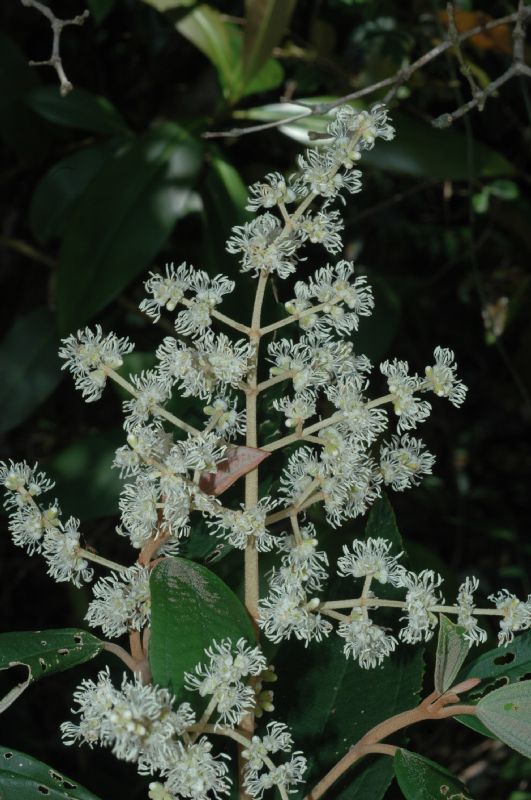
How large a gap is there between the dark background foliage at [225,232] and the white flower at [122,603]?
573mm

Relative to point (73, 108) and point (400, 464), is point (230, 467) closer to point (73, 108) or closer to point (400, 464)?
point (400, 464)

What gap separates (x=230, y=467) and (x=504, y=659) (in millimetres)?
339

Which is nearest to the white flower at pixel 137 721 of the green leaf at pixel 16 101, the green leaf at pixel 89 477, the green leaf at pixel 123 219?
the green leaf at pixel 89 477

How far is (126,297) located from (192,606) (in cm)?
112

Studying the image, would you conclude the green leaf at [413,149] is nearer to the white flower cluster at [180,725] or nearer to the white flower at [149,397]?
the white flower at [149,397]

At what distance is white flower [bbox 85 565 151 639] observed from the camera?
78 centimetres

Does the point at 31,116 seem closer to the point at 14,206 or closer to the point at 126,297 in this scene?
the point at 14,206

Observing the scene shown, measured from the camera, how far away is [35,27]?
75.3 inches

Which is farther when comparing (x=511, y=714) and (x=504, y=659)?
(x=504, y=659)

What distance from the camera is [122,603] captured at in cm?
79

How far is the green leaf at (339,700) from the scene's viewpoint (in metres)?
0.92

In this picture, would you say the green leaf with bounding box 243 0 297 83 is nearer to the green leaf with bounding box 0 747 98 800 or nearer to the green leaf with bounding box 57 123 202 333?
the green leaf with bounding box 57 123 202 333

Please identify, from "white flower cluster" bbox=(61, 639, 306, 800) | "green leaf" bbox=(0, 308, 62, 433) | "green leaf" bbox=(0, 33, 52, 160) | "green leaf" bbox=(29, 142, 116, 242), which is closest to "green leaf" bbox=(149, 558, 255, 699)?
"white flower cluster" bbox=(61, 639, 306, 800)

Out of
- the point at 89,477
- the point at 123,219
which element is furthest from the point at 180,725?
the point at 123,219
